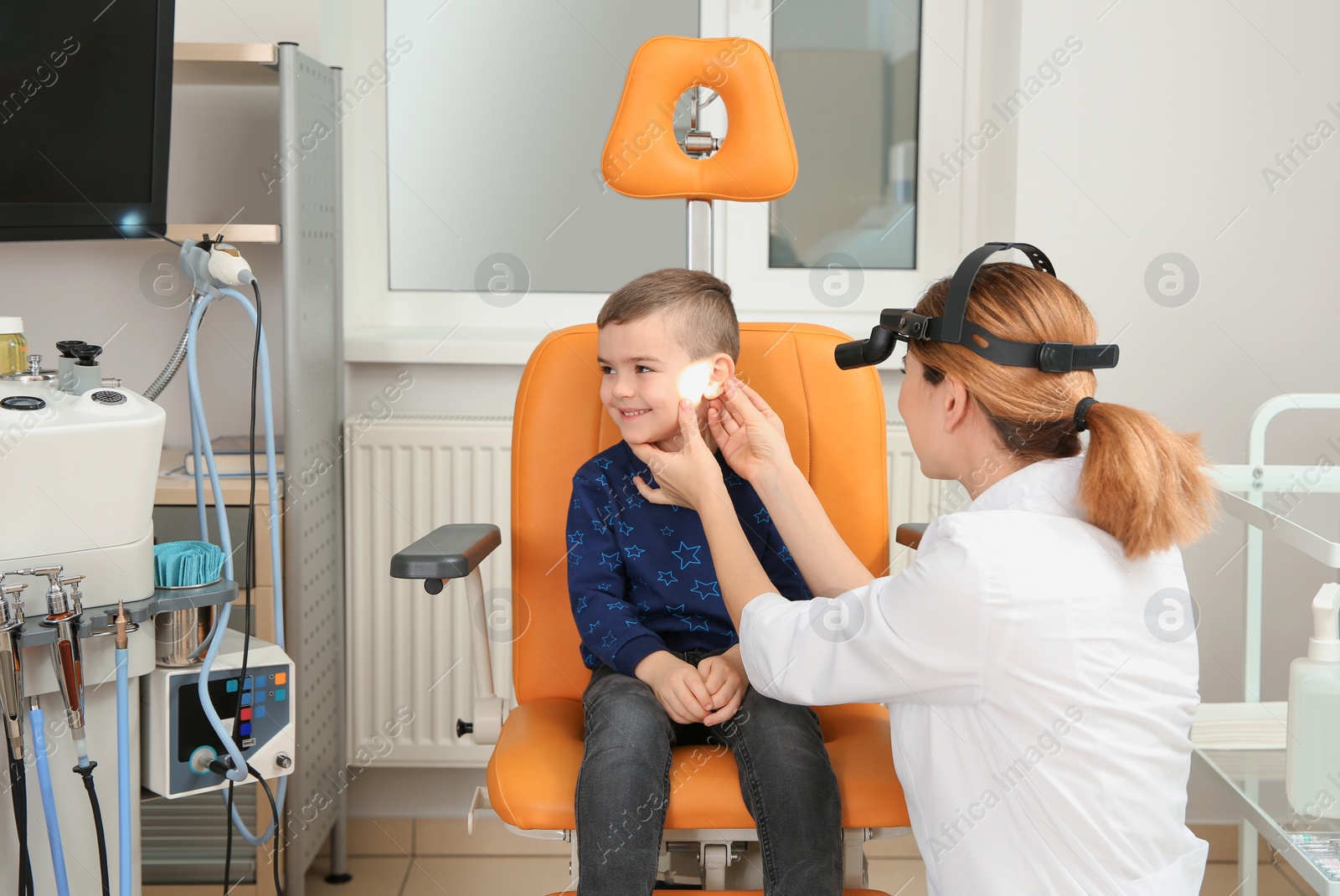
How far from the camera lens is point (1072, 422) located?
99 centimetres

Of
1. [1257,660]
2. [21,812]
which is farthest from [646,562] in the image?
[1257,660]

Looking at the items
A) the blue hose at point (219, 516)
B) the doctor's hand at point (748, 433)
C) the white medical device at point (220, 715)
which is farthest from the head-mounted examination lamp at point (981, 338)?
the white medical device at point (220, 715)

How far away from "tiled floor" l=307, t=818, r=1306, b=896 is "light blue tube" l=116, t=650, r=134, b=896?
943mm

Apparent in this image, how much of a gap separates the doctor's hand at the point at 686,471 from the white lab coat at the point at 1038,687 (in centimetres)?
30

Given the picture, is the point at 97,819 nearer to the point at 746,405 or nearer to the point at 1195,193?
the point at 746,405

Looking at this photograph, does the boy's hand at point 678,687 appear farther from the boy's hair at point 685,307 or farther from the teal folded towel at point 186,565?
the teal folded towel at point 186,565

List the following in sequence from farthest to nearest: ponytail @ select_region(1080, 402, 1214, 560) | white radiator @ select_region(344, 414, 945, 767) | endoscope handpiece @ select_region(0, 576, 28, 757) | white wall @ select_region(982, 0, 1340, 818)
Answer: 1. white radiator @ select_region(344, 414, 945, 767)
2. white wall @ select_region(982, 0, 1340, 818)
3. endoscope handpiece @ select_region(0, 576, 28, 757)
4. ponytail @ select_region(1080, 402, 1214, 560)

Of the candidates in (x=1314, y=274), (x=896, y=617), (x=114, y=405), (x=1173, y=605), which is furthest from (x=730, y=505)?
(x=1314, y=274)

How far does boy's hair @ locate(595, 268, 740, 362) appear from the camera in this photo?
1.36m

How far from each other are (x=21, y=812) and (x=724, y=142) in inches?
44.6

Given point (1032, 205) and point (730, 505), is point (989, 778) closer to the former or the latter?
point (730, 505)

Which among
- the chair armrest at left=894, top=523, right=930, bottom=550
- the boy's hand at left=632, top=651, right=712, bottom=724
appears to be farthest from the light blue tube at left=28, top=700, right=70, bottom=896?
the chair armrest at left=894, top=523, right=930, bottom=550

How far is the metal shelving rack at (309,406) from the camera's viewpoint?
172 centimetres

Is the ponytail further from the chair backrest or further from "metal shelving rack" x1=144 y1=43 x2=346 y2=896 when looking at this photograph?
"metal shelving rack" x1=144 y1=43 x2=346 y2=896
